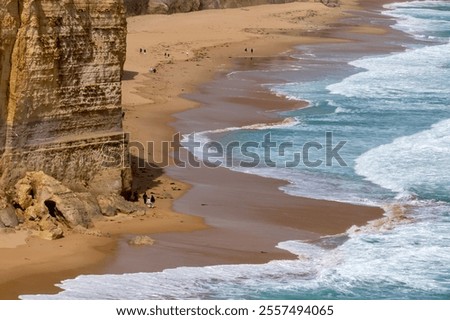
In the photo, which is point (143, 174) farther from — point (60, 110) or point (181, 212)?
point (60, 110)

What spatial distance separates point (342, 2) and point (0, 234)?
69578 millimetres

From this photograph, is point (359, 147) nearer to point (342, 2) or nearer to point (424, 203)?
point (424, 203)

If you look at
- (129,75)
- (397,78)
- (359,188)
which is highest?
(129,75)

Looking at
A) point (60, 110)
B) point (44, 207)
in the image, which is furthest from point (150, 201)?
point (44, 207)

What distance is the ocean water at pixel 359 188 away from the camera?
17.4 m

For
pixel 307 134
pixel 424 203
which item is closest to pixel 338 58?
pixel 307 134

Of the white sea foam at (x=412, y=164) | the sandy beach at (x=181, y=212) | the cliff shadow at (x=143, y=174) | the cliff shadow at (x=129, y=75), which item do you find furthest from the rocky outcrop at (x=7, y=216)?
the cliff shadow at (x=129, y=75)

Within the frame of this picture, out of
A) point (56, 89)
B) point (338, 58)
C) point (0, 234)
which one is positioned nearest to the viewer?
point (0, 234)

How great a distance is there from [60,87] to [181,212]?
407cm

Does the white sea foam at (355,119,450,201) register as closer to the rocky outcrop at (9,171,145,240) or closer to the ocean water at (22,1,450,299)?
the ocean water at (22,1,450,299)

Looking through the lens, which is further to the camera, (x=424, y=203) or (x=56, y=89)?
(x=424, y=203)

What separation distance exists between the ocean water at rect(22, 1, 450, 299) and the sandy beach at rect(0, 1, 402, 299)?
0.56 metres

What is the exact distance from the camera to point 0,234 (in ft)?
61.8

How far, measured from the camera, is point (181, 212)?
73.0ft
